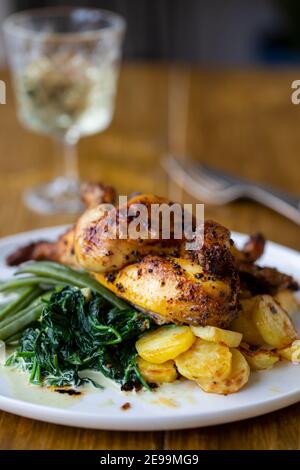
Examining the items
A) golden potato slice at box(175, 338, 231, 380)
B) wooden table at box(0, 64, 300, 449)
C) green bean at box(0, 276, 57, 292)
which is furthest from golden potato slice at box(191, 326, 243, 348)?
wooden table at box(0, 64, 300, 449)

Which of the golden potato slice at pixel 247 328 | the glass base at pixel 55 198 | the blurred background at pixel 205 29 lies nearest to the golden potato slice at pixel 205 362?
the golden potato slice at pixel 247 328

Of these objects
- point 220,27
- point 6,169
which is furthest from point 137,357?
point 220,27

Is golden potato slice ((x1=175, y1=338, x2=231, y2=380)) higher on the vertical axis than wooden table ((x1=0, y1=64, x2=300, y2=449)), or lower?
higher

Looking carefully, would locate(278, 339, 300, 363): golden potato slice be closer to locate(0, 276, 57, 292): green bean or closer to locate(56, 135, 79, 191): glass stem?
locate(0, 276, 57, 292): green bean

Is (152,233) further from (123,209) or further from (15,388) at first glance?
(15,388)

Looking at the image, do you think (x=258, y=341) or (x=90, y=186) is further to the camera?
(x=90, y=186)

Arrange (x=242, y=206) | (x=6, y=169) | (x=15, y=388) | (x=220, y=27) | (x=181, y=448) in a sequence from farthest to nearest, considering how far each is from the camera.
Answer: (x=220, y=27)
(x=6, y=169)
(x=242, y=206)
(x=15, y=388)
(x=181, y=448)
